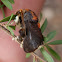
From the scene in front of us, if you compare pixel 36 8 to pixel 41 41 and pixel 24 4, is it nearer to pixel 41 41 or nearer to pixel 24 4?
pixel 24 4

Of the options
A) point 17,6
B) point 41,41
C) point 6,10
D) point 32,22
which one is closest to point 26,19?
point 32,22

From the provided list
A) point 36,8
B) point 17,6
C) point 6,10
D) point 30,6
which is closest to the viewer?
point 6,10

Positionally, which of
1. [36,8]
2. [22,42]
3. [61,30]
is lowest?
[61,30]

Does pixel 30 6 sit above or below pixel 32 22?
below

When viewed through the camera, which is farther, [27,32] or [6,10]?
[6,10]

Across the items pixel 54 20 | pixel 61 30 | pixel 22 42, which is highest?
pixel 22 42

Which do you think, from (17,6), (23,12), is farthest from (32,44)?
(17,6)

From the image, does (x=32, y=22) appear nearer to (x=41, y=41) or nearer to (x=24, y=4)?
(x=41, y=41)

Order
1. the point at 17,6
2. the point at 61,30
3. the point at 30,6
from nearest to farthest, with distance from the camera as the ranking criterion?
the point at 17,6 → the point at 30,6 → the point at 61,30

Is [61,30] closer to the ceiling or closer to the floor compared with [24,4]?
closer to the floor
